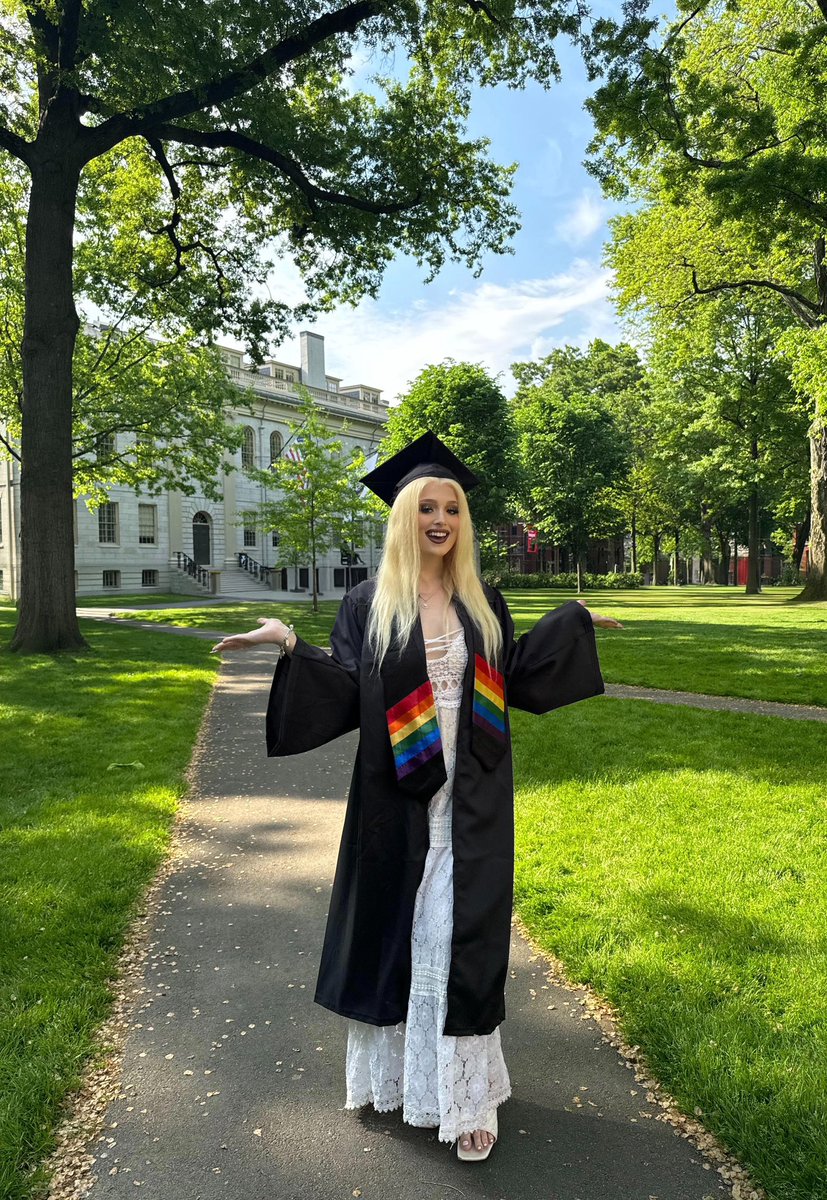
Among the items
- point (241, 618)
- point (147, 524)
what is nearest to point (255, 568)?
point (147, 524)

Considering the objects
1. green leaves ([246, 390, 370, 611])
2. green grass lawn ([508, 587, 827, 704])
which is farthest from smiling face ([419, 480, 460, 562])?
green leaves ([246, 390, 370, 611])

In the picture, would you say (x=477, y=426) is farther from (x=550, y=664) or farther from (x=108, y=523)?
(x=550, y=664)

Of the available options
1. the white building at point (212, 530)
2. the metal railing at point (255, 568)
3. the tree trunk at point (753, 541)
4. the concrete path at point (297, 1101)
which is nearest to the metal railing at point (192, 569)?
the white building at point (212, 530)

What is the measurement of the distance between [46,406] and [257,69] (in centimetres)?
654

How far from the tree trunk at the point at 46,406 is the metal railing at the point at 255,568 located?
32.7 meters

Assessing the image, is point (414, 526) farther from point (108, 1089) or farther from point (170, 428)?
point (170, 428)

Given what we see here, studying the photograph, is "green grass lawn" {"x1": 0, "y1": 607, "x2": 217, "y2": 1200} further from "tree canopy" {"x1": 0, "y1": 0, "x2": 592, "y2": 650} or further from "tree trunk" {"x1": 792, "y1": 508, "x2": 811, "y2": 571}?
"tree trunk" {"x1": 792, "y1": 508, "x2": 811, "y2": 571}

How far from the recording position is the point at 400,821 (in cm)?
266

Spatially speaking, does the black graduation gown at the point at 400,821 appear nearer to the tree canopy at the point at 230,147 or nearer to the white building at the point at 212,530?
the tree canopy at the point at 230,147

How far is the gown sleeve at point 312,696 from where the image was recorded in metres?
2.72

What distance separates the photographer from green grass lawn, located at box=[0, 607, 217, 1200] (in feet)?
9.60

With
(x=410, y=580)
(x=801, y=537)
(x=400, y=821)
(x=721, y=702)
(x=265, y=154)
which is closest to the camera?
(x=400, y=821)

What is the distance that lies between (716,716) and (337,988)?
7.58 m

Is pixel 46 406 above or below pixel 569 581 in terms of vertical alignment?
above
